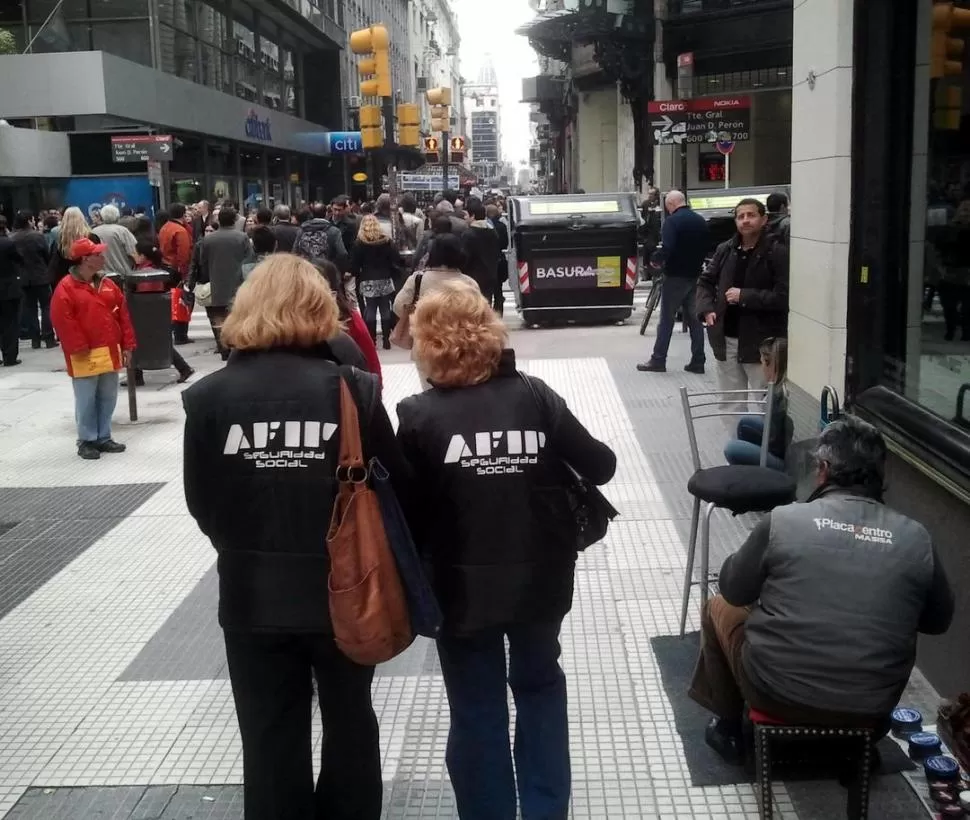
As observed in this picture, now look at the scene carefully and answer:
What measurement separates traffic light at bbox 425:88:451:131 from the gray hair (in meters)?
24.9

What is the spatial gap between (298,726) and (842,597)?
1555 millimetres

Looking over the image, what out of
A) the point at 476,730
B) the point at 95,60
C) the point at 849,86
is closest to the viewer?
the point at 476,730

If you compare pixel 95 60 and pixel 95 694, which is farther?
pixel 95 60

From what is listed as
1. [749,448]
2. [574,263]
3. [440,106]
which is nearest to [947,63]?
[749,448]

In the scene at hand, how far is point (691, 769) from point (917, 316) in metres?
2.28

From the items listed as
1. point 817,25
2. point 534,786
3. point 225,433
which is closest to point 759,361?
point 817,25

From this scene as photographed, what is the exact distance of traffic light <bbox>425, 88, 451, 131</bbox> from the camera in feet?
89.5

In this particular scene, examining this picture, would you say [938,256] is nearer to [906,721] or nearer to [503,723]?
[906,721]

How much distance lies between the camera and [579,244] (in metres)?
15.4

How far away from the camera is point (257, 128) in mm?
35719

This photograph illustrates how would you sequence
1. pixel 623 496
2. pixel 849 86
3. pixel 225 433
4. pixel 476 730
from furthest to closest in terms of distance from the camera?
1. pixel 623 496
2. pixel 849 86
3. pixel 476 730
4. pixel 225 433

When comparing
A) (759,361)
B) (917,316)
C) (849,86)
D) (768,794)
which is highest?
(849,86)

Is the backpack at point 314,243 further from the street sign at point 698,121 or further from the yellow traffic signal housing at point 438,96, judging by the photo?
the yellow traffic signal housing at point 438,96

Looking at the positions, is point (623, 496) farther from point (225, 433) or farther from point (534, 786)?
point (225, 433)
